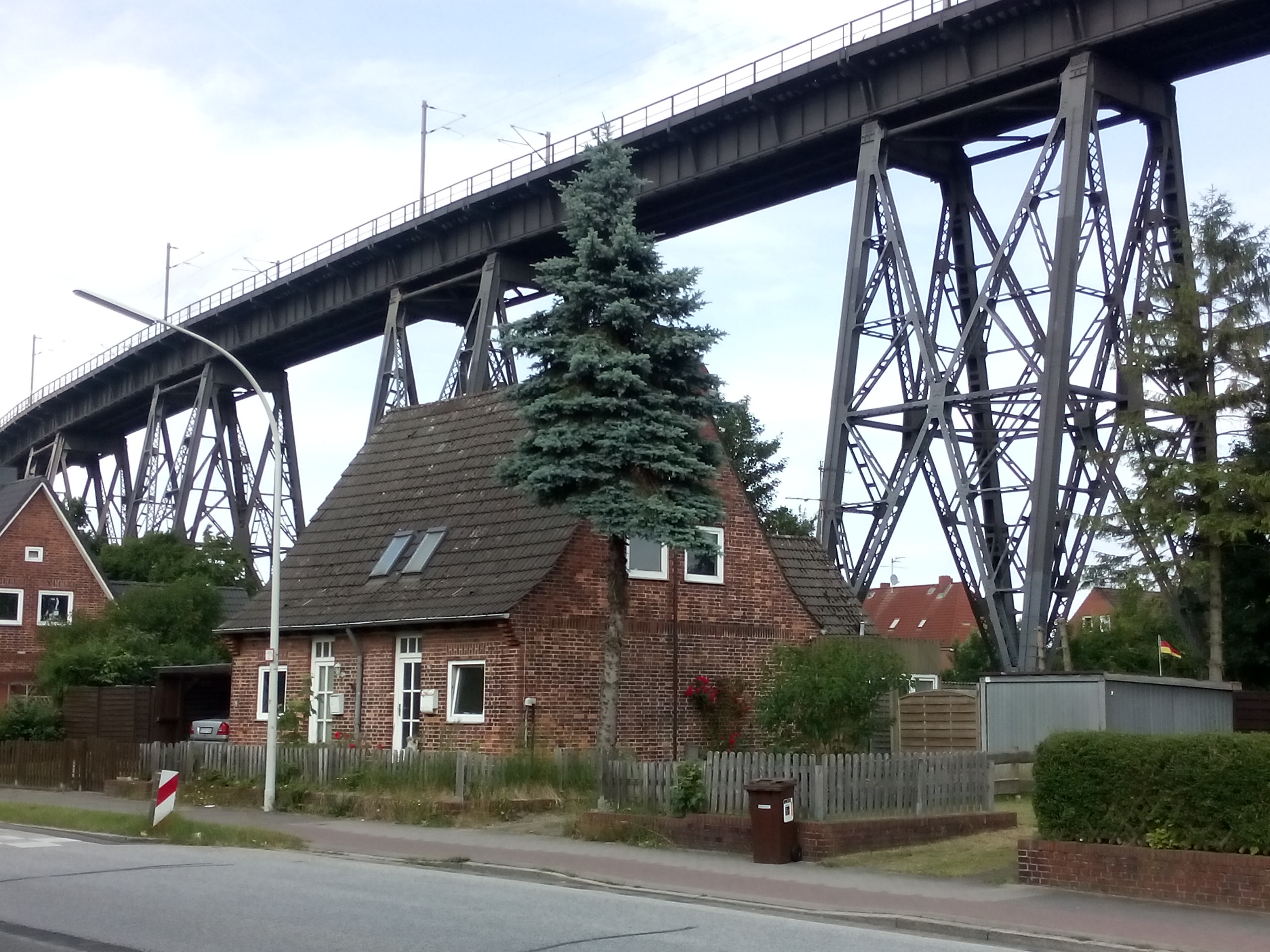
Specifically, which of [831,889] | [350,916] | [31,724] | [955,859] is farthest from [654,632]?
[31,724]

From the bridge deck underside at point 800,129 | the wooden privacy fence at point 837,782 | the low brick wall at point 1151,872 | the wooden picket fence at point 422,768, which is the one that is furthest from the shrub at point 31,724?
the low brick wall at point 1151,872

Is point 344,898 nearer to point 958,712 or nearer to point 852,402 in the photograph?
point 958,712

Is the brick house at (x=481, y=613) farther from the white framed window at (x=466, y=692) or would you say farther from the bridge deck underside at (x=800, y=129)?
the bridge deck underside at (x=800, y=129)

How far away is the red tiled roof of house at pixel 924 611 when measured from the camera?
90375 millimetres

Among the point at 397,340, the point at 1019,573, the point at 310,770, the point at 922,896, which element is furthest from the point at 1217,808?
the point at 397,340

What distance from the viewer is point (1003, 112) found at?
35.8m

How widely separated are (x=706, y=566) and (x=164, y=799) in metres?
10.3

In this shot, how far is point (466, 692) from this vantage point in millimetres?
24531

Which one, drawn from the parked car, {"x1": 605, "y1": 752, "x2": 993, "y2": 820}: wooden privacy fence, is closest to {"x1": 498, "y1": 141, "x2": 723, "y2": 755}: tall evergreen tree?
{"x1": 605, "y1": 752, "x2": 993, "y2": 820}: wooden privacy fence

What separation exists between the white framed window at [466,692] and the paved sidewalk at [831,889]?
2.98 meters

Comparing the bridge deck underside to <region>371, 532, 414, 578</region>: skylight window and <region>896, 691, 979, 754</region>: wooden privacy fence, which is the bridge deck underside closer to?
<region>371, 532, 414, 578</region>: skylight window

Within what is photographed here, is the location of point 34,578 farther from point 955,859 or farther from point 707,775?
point 955,859

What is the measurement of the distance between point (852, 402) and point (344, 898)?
2483 cm

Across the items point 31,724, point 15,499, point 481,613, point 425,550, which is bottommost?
point 31,724
